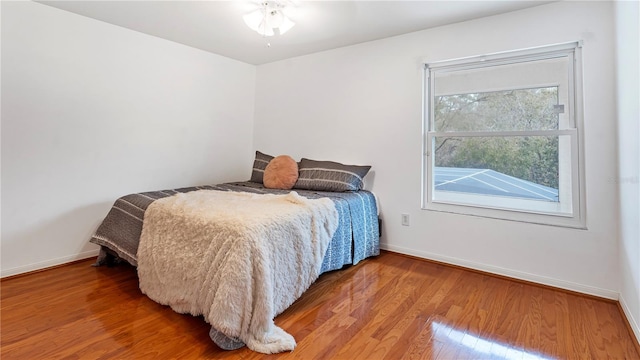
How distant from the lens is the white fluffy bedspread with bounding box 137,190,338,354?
1524 mm

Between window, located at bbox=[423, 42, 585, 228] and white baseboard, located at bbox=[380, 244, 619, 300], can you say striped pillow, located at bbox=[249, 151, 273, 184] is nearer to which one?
white baseboard, located at bbox=[380, 244, 619, 300]

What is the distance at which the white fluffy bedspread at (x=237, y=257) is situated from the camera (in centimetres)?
152

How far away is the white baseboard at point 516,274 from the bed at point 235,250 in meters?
0.58

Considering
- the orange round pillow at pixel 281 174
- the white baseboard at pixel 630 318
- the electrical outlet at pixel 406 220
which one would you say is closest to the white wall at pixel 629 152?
the white baseboard at pixel 630 318

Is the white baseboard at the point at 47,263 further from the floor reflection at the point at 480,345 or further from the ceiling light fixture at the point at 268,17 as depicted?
the floor reflection at the point at 480,345

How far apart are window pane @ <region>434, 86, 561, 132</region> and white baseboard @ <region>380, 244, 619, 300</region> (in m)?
1.16

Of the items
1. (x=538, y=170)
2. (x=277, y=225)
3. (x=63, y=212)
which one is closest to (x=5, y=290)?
(x=63, y=212)

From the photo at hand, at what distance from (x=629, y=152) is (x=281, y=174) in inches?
104

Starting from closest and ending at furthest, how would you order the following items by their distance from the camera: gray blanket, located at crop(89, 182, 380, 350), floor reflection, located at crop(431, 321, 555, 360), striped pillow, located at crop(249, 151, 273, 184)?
floor reflection, located at crop(431, 321, 555, 360) < gray blanket, located at crop(89, 182, 380, 350) < striped pillow, located at crop(249, 151, 273, 184)

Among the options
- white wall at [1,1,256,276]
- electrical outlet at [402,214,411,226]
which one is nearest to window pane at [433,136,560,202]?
electrical outlet at [402,214,411,226]

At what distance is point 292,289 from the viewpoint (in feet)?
6.11

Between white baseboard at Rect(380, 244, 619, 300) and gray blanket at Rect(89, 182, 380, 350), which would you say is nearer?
white baseboard at Rect(380, 244, 619, 300)

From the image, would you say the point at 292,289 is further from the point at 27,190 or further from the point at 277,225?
the point at 27,190

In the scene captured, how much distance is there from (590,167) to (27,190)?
14.0 ft
